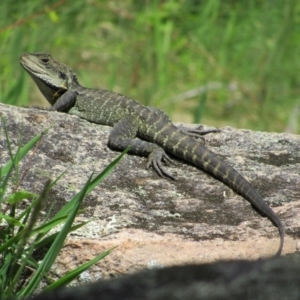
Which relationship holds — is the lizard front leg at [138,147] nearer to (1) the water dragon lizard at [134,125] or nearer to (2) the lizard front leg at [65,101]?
(1) the water dragon lizard at [134,125]

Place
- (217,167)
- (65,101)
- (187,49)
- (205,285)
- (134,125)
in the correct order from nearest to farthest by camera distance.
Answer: (205,285), (217,167), (134,125), (65,101), (187,49)

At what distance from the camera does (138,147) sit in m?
5.61

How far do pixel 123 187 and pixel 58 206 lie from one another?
1.66 ft

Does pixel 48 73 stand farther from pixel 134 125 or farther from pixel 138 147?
pixel 138 147

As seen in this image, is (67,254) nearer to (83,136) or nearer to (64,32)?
(83,136)

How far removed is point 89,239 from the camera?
4020mm

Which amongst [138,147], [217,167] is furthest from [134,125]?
[217,167]

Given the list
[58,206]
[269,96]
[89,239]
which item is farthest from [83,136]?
[269,96]

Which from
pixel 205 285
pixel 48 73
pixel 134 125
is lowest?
pixel 205 285

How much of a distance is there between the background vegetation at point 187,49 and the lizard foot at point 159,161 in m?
3.13

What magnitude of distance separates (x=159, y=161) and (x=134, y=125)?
117 cm

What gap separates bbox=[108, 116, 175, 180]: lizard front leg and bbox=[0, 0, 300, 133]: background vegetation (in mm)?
2609

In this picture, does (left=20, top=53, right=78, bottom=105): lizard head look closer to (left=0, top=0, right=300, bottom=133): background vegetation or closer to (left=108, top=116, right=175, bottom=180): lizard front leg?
(left=0, top=0, right=300, bottom=133): background vegetation

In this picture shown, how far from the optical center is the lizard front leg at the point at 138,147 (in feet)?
16.8
